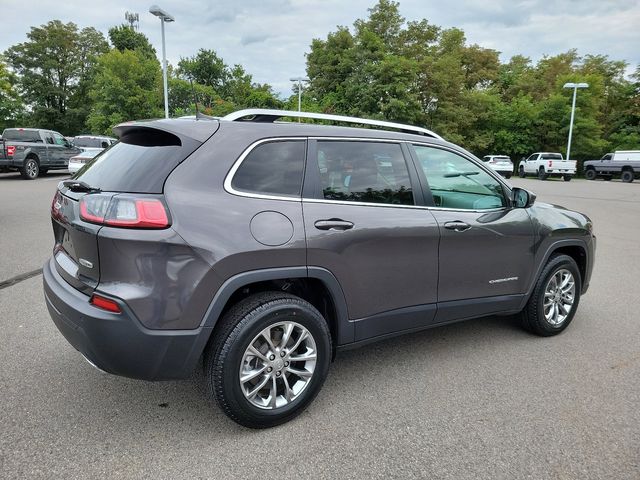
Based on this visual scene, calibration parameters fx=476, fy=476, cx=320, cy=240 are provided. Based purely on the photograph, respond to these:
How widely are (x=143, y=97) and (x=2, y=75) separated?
65.1ft

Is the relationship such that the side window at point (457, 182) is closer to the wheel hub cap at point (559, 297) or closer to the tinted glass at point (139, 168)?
the wheel hub cap at point (559, 297)

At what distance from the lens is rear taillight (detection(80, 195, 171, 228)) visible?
239 cm

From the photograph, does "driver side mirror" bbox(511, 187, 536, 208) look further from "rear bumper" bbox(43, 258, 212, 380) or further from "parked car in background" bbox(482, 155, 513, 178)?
"parked car in background" bbox(482, 155, 513, 178)

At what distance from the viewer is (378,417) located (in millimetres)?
2896

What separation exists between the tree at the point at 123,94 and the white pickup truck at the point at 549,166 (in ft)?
89.7

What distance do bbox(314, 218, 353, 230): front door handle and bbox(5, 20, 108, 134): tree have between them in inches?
2094

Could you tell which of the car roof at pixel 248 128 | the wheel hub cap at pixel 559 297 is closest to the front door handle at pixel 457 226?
the car roof at pixel 248 128

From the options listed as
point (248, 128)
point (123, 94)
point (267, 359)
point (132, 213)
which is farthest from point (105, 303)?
point (123, 94)

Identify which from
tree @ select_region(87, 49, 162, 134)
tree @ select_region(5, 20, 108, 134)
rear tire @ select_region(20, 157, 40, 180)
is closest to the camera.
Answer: rear tire @ select_region(20, 157, 40, 180)

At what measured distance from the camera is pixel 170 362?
2479 millimetres

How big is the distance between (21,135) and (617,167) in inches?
1323

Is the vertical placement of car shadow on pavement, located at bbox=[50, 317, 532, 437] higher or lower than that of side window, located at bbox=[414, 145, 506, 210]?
lower

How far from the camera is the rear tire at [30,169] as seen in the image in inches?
722

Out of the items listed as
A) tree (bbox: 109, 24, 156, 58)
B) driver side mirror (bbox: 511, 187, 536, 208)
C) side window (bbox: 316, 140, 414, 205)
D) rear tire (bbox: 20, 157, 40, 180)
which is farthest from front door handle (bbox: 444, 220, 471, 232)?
tree (bbox: 109, 24, 156, 58)
